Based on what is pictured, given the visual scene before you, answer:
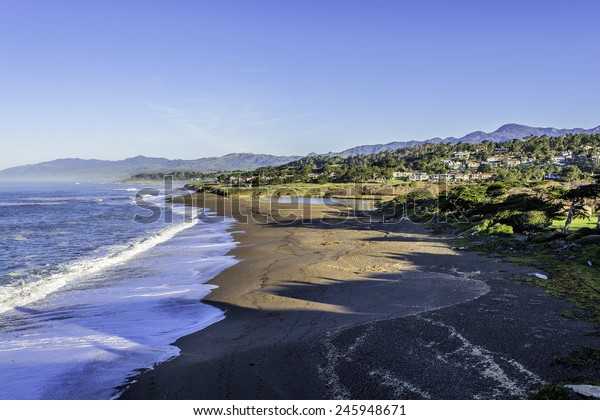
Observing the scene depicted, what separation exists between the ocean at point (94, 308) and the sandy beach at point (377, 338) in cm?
89

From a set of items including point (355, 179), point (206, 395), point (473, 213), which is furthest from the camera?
point (355, 179)

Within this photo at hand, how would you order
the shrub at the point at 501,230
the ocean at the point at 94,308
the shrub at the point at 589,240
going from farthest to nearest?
1. the shrub at the point at 501,230
2. the shrub at the point at 589,240
3. the ocean at the point at 94,308

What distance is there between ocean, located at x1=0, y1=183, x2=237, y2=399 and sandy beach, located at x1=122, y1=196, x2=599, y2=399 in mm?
886

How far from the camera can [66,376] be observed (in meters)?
8.48

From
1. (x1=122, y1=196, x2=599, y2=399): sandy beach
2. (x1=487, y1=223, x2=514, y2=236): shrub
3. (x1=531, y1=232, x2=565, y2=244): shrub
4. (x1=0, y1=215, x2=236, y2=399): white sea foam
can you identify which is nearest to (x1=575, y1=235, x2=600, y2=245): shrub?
(x1=531, y1=232, x2=565, y2=244): shrub

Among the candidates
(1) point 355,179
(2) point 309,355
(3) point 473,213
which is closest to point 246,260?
(2) point 309,355

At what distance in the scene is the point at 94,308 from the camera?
44.4ft

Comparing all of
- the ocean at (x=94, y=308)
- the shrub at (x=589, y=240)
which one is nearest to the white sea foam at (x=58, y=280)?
the ocean at (x=94, y=308)

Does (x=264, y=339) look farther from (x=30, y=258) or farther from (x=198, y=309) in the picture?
(x=30, y=258)

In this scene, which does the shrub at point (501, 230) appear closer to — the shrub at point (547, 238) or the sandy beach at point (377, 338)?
the shrub at point (547, 238)

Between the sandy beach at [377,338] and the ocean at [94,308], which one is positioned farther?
the ocean at [94,308]

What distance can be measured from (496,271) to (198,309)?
490 inches

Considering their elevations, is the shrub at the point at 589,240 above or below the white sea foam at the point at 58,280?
above

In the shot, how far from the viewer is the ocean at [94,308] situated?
8.61 metres
